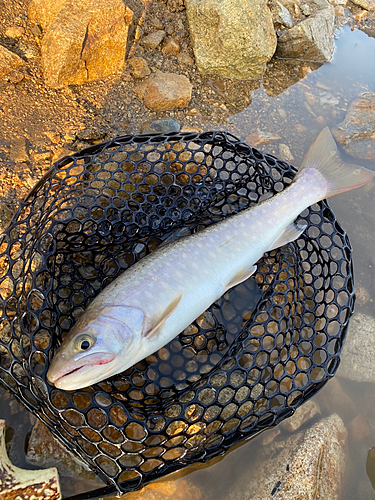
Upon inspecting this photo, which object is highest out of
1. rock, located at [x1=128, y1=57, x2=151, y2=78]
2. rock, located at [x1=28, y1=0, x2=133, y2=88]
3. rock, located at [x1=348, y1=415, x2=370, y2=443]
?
rock, located at [x1=28, y1=0, x2=133, y2=88]

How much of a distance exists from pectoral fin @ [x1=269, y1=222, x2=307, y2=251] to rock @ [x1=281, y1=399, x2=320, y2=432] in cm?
180

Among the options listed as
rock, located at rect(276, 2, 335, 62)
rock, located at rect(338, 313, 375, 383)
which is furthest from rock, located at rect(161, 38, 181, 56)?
rock, located at rect(338, 313, 375, 383)

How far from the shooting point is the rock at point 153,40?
5258 mm

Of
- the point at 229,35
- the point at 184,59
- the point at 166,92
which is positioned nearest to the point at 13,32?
the point at 166,92

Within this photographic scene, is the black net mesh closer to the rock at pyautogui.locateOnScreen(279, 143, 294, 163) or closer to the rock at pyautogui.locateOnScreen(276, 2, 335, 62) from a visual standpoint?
the rock at pyautogui.locateOnScreen(279, 143, 294, 163)

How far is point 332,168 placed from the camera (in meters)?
3.47

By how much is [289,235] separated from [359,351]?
1.86 m

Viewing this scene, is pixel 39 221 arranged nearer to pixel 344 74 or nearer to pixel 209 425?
pixel 209 425

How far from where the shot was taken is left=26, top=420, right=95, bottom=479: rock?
2.78 metres

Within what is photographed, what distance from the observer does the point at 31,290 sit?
2.59 metres

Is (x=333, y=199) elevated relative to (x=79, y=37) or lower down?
lower down

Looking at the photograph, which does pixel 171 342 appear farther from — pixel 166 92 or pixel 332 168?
pixel 166 92

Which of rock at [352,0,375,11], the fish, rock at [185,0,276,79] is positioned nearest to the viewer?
the fish

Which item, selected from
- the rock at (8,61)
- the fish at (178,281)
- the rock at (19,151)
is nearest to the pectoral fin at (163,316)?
the fish at (178,281)
